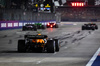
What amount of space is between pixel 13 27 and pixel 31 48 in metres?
44.2

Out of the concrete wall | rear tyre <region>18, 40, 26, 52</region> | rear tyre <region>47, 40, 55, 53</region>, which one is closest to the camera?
rear tyre <region>47, 40, 55, 53</region>

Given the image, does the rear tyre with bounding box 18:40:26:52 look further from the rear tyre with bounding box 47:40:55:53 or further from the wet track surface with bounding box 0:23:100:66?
the rear tyre with bounding box 47:40:55:53

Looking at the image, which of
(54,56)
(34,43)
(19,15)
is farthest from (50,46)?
(19,15)

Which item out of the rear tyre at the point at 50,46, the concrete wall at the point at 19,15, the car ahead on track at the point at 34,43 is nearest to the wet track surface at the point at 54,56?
the rear tyre at the point at 50,46

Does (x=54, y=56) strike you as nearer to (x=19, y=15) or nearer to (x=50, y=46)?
(x=50, y=46)

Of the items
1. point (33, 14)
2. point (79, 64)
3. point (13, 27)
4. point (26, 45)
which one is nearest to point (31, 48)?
point (26, 45)

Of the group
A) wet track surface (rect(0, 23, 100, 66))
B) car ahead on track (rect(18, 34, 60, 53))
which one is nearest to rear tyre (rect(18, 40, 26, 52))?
car ahead on track (rect(18, 34, 60, 53))

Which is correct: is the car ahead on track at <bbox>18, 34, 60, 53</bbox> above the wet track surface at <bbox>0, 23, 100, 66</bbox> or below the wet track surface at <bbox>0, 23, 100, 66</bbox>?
above

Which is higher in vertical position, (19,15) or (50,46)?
(19,15)

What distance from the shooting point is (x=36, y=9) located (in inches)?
5463

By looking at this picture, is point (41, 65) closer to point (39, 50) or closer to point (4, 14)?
point (39, 50)

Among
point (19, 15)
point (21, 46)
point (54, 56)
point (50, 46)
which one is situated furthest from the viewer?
point (19, 15)

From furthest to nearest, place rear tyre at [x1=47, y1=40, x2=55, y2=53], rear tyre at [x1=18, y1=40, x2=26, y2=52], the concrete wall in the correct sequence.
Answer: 1. the concrete wall
2. rear tyre at [x1=18, y1=40, x2=26, y2=52]
3. rear tyre at [x1=47, y1=40, x2=55, y2=53]

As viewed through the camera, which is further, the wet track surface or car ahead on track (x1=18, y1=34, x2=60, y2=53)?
car ahead on track (x1=18, y1=34, x2=60, y2=53)
